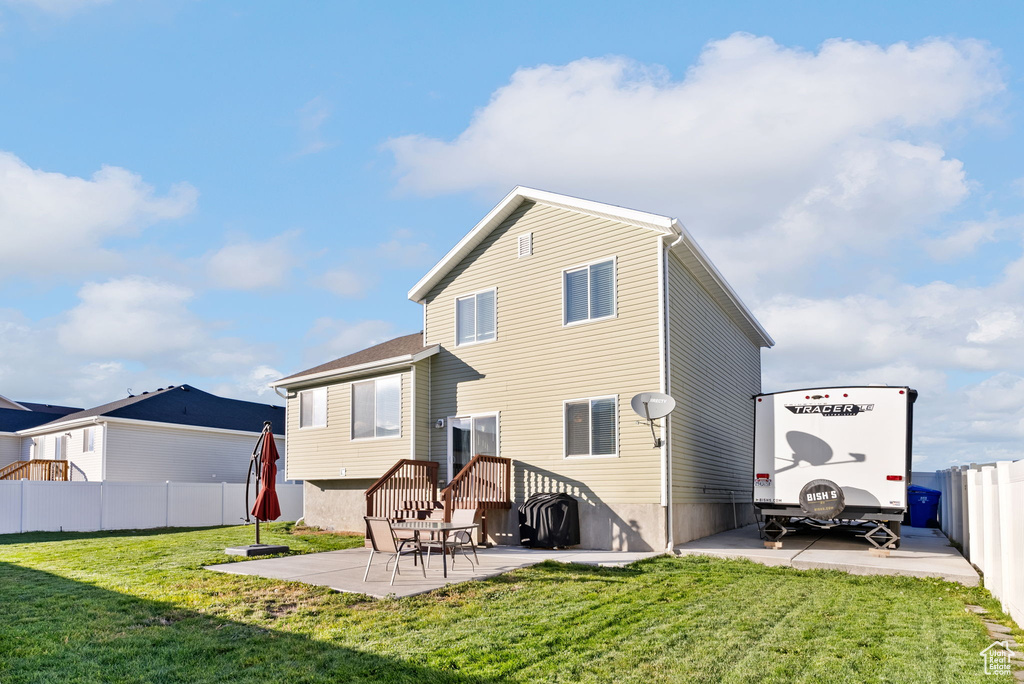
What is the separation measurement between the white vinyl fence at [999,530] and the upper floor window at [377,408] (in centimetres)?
1116

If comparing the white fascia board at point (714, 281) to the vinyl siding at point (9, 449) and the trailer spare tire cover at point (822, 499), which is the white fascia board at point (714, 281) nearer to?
the trailer spare tire cover at point (822, 499)

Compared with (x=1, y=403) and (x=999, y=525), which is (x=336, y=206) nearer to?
(x=999, y=525)

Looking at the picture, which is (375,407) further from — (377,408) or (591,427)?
(591,427)

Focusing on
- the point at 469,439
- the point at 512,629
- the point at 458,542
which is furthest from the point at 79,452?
the point at 512,629

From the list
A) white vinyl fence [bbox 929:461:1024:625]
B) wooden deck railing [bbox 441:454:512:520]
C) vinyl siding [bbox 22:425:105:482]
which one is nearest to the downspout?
wooden deck railing [bbox 441:454:512:520]

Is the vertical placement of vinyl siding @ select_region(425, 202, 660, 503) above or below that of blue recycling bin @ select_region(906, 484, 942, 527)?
above

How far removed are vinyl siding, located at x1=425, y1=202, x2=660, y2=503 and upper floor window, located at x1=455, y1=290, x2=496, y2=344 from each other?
6.6 inches

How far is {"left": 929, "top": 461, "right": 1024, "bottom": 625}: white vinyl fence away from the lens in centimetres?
645

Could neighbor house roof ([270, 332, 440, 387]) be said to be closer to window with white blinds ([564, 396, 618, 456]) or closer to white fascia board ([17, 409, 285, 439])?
window with white blinds ([564, 396, 618, 456])

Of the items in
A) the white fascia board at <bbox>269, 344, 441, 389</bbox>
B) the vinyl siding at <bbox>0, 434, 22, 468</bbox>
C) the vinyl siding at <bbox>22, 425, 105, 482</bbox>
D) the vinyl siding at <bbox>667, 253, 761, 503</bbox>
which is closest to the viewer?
the vinyl siding at <bbox>667, 253, 761, 503</bbox>

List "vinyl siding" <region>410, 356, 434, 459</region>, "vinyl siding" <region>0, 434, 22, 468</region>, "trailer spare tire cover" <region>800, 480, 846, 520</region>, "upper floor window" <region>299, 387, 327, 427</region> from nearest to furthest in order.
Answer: "trailer spare tire cover" <region>800, 480, 846, 520</region> → "vinyl siding" <region>410, 356, 434, 459</region> → "upper floor window" <region>299, 387, 327, 427</region> → "vinyl siding" <region>0, 434, 22, 468</region>

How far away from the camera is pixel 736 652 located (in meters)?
5.95

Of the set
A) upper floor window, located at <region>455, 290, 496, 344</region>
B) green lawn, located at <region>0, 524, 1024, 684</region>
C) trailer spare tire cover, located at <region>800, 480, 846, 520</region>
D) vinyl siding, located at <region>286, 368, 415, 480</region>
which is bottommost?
green lawn, located at <region>0, 524, 1024, 684</region>

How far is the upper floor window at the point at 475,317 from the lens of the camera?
623 inches
